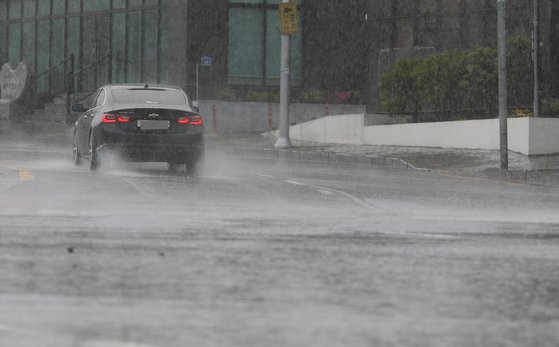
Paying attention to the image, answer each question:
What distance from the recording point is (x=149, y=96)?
26.0 meters

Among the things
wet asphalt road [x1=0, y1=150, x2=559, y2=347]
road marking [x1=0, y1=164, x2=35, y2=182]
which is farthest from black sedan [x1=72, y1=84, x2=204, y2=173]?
wet asphalt road [x1=0, y1=150, x2=559, y2=347]

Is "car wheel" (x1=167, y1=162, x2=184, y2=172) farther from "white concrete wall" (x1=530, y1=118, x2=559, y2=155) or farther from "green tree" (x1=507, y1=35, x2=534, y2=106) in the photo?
"green tree" (x1=507, y1=35, x2=534, y2=106)

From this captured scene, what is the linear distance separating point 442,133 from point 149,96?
12.1 meters

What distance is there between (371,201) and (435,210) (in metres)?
1.56

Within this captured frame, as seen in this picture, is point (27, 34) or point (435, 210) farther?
point (27, 34)

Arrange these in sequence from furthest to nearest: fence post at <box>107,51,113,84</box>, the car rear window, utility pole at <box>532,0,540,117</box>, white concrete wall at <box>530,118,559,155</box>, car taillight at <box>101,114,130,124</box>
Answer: fence post at <box>107,51,113,84</box>
utility pole at <box>532,0,540,117</box>
white concrete wall at <box>530,118,559,155</box>
the car rear window
car taillight at <box>101,114,130,124</box>

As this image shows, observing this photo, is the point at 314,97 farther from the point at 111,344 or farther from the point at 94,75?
the point at 111,344

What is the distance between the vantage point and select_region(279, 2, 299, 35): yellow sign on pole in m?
39.4

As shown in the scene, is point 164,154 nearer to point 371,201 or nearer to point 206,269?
point 371,201

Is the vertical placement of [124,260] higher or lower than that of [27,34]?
lower

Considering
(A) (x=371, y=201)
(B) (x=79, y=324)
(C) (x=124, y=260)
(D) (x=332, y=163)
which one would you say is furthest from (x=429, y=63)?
(B) (x=79, y=324)

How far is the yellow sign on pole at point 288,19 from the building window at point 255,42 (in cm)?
1463

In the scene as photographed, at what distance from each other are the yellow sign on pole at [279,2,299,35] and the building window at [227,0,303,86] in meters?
14.6

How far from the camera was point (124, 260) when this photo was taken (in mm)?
11539
